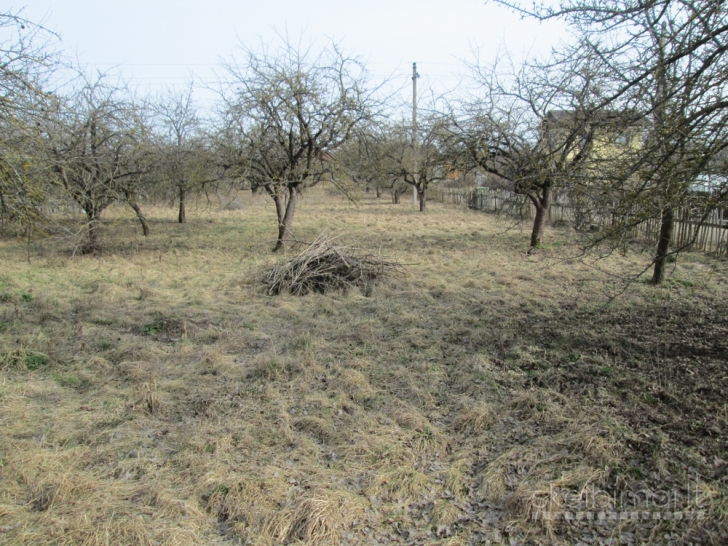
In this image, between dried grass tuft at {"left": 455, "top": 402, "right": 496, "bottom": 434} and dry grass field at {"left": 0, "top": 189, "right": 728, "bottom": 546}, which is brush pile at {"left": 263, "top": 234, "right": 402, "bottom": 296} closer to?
dry grass field at {"left": 0, "top": 189, "right": 728, "bottom": 546}

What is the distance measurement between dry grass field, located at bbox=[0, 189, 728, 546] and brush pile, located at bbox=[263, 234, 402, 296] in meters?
0.34

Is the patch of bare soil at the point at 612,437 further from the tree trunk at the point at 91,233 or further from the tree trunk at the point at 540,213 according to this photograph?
the tree trunk at the point at 91,233

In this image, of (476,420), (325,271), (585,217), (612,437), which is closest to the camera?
(612,437)

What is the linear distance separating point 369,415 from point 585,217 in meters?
2.88

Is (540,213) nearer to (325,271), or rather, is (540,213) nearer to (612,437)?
(325,271)

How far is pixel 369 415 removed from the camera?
3.88 m

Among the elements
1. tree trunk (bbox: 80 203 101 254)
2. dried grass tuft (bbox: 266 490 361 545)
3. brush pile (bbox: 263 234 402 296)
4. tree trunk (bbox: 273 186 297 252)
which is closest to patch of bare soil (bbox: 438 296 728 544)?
dried grass tuft (bbox: 266 490 361 545)

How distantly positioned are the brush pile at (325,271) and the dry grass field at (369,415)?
343 millimetres

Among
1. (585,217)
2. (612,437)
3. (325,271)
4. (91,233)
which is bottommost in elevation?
(612,437)

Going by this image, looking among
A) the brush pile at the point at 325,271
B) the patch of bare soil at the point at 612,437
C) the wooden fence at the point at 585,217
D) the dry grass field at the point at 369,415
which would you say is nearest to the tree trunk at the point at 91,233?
the dry grass field at the point at 369,415

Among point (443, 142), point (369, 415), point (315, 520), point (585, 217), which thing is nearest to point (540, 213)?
point (443, 142)

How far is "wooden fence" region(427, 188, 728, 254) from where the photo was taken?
467cm

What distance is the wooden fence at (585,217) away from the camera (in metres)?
4.67

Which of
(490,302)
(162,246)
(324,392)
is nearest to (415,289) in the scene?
(490,302)
